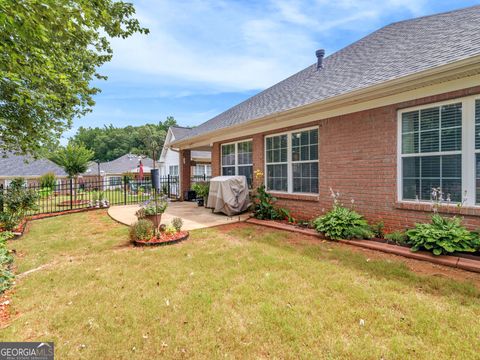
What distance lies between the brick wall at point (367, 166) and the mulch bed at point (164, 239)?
350 centimetres

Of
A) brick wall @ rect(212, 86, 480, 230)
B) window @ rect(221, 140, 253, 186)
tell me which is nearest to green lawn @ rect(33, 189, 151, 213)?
window @ rect(221, 140, 253, 186)

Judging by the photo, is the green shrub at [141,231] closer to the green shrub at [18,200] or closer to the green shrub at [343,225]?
the green shrub at [343,225]

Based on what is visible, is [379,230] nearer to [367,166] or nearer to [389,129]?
[367,166]

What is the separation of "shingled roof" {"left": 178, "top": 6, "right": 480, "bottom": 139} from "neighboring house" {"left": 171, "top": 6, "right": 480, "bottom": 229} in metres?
0.04

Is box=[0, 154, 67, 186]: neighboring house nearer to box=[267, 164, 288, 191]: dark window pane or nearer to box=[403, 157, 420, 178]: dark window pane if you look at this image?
box=[267, 164, 288, 191]: dark window pane

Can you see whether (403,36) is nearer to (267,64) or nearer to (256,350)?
Result: (267,64)

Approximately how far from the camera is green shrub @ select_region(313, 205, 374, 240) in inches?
205

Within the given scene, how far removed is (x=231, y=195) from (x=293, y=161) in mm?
2352

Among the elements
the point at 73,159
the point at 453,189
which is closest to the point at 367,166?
the point at 453,189

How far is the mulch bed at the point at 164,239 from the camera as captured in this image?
534 centimetres

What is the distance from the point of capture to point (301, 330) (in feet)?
7.84

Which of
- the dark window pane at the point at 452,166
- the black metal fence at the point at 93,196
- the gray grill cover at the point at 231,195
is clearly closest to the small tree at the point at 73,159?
the black metal fence at the point at 93,196

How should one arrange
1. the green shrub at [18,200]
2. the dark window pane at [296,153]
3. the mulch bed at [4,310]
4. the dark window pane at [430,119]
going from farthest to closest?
the green shrub at [18,200] → the dark window pane at [296,153] → the dark window pane at [430,119] → the mulch bed at [4,310]

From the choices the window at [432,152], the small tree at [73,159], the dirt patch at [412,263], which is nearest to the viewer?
the dirt patch at [412,263]
